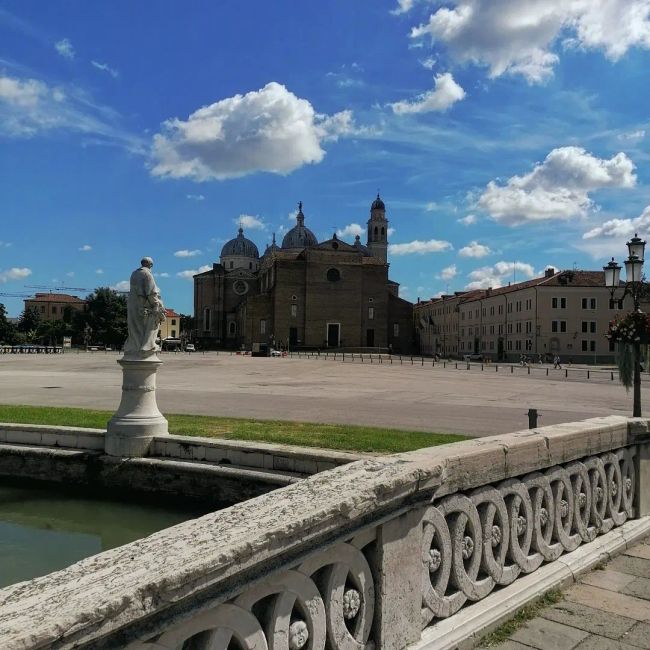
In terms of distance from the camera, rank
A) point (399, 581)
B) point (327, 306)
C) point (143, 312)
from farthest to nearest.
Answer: point (327, 306) < point (143, 312) < point (399, 581)

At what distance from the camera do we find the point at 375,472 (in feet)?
9.29

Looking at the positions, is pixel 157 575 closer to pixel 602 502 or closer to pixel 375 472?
pixel 375 472

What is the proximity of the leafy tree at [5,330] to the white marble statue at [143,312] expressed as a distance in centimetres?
10807

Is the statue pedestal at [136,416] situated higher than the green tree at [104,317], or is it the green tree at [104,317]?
the green tree at [104,317]

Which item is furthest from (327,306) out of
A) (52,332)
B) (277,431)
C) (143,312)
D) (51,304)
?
(51,304)

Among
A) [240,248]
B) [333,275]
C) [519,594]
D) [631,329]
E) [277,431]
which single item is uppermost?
[240,248]

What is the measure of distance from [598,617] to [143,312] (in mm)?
7299

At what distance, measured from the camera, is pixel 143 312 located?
9.02 m

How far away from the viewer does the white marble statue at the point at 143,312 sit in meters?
8.96

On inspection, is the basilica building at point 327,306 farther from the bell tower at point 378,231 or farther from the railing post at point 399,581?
the railing post at point 399,581

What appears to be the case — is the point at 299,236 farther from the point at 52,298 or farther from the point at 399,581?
the point at 399,581

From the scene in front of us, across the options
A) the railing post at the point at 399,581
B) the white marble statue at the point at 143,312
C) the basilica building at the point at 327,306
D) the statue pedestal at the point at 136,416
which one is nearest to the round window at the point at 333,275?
the basilica building at the point at 327,306

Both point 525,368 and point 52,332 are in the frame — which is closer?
point 525,368

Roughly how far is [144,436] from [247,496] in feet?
6.57
